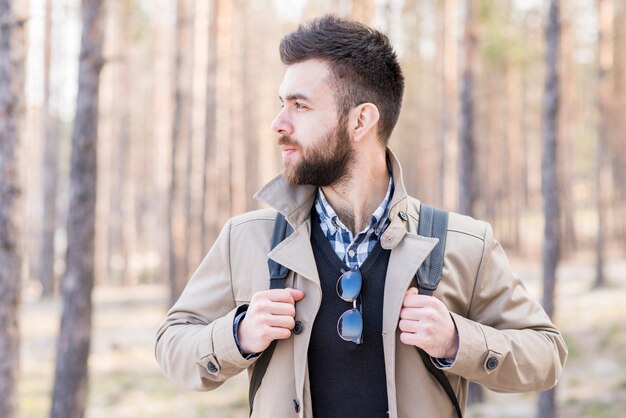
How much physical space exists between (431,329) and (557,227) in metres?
6.86

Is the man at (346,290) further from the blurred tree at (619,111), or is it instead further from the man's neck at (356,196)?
the blurred tree at (619,111)

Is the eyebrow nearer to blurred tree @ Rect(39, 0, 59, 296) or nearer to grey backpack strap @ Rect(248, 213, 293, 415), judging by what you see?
grey backpack strap @ Rect(248, 213, 293, 415)

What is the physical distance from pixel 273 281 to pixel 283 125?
49 cm

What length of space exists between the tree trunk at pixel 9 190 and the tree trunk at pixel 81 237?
156 centimetres

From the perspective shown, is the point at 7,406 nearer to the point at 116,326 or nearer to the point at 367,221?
the point at 367,221

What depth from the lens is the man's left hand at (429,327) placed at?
2174 mm

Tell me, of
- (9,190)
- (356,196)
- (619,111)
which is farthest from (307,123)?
(619,111)

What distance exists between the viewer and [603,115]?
17.4 m

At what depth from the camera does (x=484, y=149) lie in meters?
31.0

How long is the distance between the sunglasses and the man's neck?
10.1 inches

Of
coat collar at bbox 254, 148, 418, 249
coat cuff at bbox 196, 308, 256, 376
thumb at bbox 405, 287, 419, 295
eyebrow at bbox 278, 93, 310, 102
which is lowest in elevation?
coat cuff at bbox 196, 308, 256, 376

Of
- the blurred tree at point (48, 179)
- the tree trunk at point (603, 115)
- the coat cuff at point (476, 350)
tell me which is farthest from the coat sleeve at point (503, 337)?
the blurred tree at point (48, 179)

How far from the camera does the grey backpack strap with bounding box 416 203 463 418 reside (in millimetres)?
2322

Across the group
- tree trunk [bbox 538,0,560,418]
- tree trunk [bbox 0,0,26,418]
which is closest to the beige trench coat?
tree trunk [bbox 0,0,26,418]
